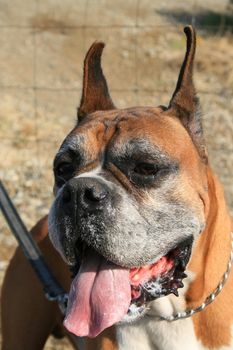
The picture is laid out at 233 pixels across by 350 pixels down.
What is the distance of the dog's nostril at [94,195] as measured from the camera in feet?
8.83

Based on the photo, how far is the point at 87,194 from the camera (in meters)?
2.70

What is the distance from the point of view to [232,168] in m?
7.16

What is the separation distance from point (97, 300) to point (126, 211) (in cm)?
39

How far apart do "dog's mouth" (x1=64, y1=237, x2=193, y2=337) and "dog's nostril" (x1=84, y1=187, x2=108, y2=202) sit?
279 mm

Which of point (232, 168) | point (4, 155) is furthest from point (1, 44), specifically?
point (232, 168)

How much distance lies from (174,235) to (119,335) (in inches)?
23.1

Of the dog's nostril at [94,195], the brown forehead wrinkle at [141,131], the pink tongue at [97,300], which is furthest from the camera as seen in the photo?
the brown forehead wrinkle at [141,131]

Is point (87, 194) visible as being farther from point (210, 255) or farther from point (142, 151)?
point (210, 255)

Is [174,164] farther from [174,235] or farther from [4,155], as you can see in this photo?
[4,155]

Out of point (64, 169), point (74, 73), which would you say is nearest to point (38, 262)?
point (64, 169)

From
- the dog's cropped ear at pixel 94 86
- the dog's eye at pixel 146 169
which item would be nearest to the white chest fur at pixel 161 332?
the dog's eye at pixel 146 169

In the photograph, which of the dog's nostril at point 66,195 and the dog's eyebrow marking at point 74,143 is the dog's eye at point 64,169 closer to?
the dog's eyebrow marking at point 74,143

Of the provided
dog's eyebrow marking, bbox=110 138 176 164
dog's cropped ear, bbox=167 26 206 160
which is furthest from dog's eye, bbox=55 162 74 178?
dog's cropped ear, bbox=167 26 206 160

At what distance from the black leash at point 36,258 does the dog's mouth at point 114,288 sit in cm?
47
